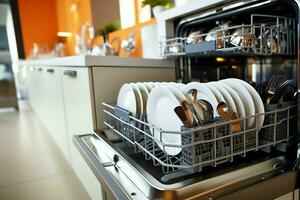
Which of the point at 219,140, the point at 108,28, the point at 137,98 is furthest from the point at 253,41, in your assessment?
the point at 108,28

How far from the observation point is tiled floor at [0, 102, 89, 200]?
136 cm

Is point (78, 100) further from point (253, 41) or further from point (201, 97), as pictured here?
point (253, 41)

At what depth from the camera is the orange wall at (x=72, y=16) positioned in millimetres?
3079

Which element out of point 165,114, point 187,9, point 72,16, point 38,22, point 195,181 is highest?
point 38,22

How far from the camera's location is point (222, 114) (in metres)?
0.57

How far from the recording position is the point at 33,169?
167 cm

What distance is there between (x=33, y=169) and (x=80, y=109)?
0.85 metres

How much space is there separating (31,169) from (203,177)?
4.94 feet

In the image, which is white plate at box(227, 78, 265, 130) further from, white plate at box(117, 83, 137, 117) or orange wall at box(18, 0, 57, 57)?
orange wall at box(18, 0, 57, 57)

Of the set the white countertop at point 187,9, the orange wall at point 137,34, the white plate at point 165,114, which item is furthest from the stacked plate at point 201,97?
the orange wall at point 137,34

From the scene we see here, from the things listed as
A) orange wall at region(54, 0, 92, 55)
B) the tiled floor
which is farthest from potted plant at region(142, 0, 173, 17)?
orange wall at region(54, 0, 92, 55)

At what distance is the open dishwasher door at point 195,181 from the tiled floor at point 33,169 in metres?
0.81

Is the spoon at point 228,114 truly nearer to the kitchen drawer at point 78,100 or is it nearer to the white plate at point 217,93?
the white plate at point 217,93

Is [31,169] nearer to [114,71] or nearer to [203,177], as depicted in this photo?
[114,71]
